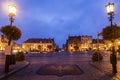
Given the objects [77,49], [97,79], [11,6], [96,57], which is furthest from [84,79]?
[77,49]

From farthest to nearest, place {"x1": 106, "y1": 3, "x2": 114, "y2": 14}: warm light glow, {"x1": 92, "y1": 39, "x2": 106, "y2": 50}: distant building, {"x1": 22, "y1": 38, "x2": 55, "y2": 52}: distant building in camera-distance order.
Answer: {"x1": 22, "y1": 38, "x2": 55, "y2": 52}: distant building → {"x1": 92, "y1": 39, "x2": 106, "y2": 50}: distant building → {"x1": 106, "y1": 3, "x2": 114, "y2": 14}: warm light glow


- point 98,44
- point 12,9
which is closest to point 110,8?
point 12,9

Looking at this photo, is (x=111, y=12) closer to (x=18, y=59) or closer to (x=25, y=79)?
(x=25, y=79)

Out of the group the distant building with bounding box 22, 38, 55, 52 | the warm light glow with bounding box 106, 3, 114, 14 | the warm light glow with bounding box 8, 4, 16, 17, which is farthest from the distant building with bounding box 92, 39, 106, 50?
the distant building with bounding box 22, 38, 55, 52

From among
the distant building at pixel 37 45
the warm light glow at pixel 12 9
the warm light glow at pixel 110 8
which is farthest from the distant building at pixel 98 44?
the distant building at pixel 37 45

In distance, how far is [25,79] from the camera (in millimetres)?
16344

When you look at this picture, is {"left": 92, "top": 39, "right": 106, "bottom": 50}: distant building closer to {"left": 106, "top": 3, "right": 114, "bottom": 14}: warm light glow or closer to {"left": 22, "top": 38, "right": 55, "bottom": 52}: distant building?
{"left": 106, "top": 3, "right": 114, "bottom": 14}: warm light glow

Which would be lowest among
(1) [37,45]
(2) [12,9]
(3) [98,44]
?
(3) [98,44]

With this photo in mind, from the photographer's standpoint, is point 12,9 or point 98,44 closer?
point 12,9

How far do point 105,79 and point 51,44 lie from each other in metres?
182

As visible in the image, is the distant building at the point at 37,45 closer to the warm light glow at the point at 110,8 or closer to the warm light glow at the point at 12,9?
the warm light glow at the point at 12,9

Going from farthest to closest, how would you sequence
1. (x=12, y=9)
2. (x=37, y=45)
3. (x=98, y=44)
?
1. (x=37, y=45)
2. (x=98, y=44)
3. (x=12, y=9)

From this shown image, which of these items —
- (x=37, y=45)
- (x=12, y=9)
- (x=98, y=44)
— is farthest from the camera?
(x=37, y=45)

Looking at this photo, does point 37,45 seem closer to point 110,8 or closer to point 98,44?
point 98,44
